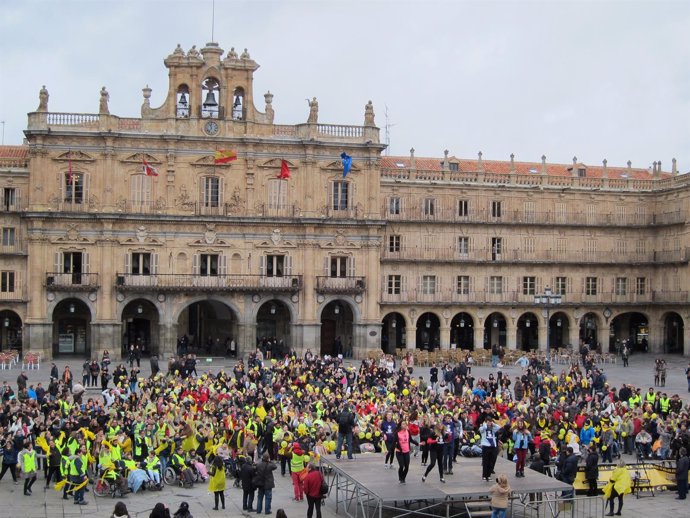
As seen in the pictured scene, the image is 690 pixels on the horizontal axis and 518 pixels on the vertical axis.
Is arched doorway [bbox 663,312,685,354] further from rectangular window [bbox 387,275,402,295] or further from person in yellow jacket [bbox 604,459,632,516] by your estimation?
person in yellow jacket [bbox 604,459,632,516]

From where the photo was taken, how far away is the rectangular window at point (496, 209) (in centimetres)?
6656

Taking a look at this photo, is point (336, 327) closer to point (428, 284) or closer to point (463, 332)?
point (428, 284)

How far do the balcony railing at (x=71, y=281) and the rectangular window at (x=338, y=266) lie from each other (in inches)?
567

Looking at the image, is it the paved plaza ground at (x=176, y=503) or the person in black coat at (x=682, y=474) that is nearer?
the paved plaza ground at (x=176, y=503)

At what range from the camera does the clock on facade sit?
60219mm

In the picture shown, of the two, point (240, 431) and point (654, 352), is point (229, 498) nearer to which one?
point (240, 431)

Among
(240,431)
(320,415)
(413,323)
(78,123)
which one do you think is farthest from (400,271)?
(240,431)

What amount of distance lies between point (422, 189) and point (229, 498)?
41.5m

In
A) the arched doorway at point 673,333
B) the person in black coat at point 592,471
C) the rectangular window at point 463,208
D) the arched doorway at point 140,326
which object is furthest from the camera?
the arched doorway at point 673,333

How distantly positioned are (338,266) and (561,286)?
53.2ft

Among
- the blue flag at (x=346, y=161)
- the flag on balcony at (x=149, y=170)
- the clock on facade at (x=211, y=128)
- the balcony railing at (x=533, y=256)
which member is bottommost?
the balcony railing at (x=533, y=256)

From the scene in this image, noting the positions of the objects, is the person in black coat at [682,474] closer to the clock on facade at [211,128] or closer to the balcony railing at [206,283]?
the balcony railing at [206,283]

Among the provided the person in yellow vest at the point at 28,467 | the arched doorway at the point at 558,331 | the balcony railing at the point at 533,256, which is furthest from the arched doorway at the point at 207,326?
the person in yellow vest at the point at 28,467

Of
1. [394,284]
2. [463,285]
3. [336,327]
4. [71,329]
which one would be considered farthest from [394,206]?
[71,329]
